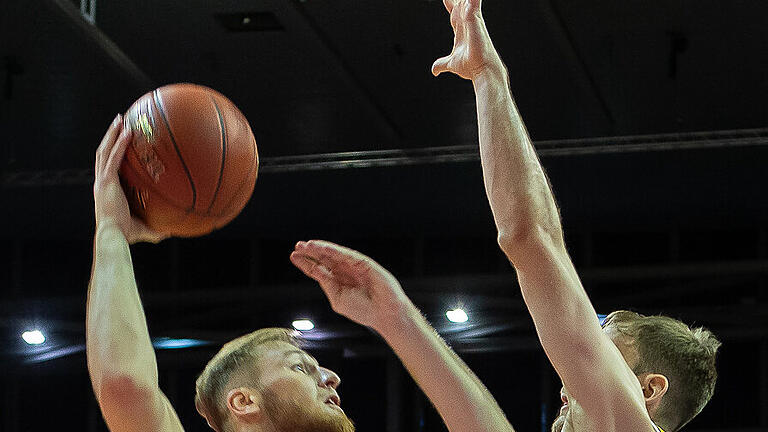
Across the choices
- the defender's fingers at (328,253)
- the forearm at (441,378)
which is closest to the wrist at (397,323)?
the forearm at (441,378)

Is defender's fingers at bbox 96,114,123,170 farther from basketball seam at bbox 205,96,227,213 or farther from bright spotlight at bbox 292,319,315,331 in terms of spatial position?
bright spotlight at bbox 292,319,315,331

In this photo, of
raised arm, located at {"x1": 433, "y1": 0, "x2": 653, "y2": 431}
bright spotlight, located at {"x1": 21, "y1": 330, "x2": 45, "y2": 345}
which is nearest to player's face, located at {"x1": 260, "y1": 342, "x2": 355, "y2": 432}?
raised arm, located at {"x1": 433, "y1": 0, "x2": 653, "y2": 431}

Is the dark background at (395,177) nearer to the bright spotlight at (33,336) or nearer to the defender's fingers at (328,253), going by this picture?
the bright spotlight at (33,336)

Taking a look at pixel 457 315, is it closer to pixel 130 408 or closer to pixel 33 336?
pixel 33 336

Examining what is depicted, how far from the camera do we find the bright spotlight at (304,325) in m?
10.4

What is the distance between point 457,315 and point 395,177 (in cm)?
188

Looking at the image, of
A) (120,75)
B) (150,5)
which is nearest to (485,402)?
(150,5)

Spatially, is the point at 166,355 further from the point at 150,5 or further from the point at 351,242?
the point at 150,5

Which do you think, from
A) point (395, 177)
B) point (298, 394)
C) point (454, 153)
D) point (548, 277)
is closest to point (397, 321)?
point (298, 394)

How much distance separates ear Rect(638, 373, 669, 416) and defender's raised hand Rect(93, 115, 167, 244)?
110cm

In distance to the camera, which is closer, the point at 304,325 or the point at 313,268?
the point at 313,268

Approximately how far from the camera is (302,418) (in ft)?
8.21

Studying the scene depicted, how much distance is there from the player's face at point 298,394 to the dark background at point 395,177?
3.83 m

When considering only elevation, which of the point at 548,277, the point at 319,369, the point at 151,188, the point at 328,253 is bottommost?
the point at 319,369
